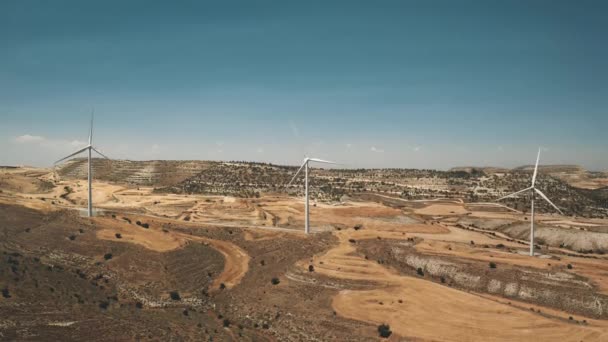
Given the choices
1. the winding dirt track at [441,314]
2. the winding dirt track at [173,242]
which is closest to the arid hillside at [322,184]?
the winding dirt track at [173,242]

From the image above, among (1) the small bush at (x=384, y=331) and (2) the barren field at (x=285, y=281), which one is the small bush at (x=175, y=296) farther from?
(1) the small bush at (x=384, y=331)

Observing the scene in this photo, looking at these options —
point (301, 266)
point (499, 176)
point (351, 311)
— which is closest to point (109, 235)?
point (301, 266)

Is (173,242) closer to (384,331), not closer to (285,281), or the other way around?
(285,281)

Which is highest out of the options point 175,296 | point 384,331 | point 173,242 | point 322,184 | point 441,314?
point 322,184

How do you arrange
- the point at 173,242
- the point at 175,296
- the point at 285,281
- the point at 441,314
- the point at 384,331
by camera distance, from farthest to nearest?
the point at 173,242 → the point at 285,281 → the point at 175,296 → the point at 441,314 → the point at 384,331

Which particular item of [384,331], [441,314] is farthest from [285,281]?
[441,314]

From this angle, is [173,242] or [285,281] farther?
[173,242]

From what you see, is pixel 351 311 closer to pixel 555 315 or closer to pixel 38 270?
pixel 555 315
